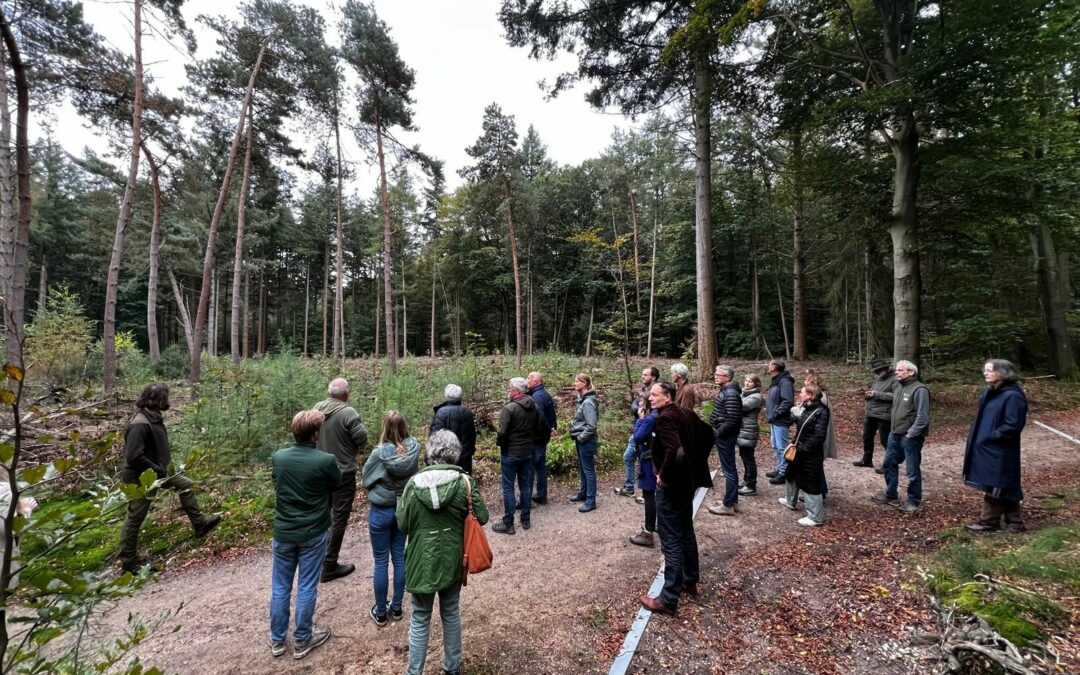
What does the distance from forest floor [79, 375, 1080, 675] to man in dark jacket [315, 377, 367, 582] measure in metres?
0.21

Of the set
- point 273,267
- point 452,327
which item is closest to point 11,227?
point 452,327

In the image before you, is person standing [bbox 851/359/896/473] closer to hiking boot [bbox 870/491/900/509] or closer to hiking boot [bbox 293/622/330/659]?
hiking boot [bbox 870/491/900/509]

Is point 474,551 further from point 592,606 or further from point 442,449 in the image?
point 592,606

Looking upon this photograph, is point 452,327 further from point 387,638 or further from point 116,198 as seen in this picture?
point 387,638

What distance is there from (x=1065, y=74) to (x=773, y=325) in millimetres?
15236

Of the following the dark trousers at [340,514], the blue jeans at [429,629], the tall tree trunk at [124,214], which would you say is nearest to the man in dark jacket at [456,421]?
the dark trousers at [340,514]

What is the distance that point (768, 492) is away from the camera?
21.2 ft

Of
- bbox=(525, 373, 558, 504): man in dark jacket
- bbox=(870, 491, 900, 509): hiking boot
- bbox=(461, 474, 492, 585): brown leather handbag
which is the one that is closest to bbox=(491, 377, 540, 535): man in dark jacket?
bbox=(525, 373, 558, 504): man in dark jacket

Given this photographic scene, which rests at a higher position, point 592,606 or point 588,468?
point 588,468

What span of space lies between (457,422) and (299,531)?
83.4 inches

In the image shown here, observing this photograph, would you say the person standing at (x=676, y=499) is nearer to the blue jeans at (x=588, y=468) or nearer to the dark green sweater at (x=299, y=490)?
the blue jeans at (x=588, y=468)

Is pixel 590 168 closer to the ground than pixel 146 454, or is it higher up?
higher up

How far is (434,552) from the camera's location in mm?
3078

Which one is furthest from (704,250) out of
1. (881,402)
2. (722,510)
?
(722,510)
